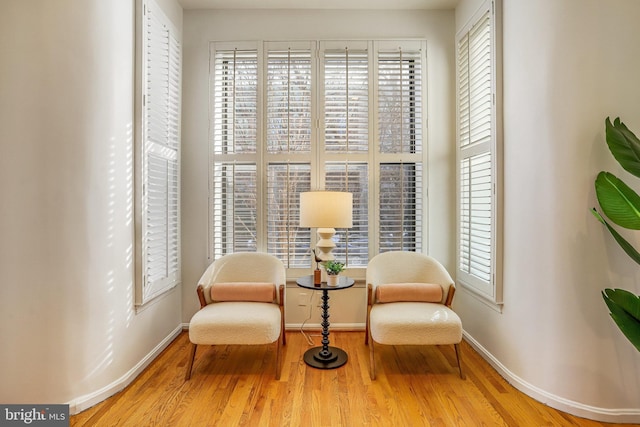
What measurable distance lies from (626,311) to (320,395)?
5.90ft

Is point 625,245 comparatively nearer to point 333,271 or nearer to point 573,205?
point 573,205

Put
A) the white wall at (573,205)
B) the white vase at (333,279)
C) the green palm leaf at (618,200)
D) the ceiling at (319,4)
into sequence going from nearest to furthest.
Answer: the green palm leaf at (618,200) < the white wall at (573,205) < the white vase at (333,279) < the ceiling at (319,4)

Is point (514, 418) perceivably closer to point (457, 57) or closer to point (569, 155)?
point (569, 155)

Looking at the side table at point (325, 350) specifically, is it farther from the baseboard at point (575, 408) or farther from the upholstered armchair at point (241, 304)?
the baseboard at point (575, 408)

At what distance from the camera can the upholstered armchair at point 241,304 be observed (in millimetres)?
2184

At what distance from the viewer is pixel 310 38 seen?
3080 millimetres

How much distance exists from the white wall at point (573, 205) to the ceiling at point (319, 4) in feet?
3.70

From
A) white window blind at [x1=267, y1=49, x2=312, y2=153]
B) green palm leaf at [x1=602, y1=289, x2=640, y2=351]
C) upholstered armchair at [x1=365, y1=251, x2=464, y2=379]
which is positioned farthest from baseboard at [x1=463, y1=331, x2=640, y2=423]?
white window blind at [x1=267, y1=49, x2=312, y2=153]

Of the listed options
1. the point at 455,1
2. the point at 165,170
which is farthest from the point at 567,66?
the point at 165,170

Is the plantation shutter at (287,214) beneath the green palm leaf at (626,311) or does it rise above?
above

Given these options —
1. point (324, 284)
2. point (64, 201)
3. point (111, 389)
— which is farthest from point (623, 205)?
point (111, 389)

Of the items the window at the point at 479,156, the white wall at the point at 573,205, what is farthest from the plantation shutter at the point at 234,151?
the white wall at the point at 573,205

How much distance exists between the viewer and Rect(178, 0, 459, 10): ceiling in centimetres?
298

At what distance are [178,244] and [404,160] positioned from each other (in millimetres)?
2353
